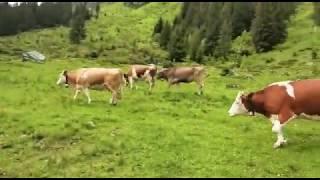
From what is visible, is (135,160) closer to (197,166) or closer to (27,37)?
(197,166)

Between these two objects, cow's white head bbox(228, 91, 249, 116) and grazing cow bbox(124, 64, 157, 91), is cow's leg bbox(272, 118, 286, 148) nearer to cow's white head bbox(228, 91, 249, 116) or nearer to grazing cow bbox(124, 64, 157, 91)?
cow's white head bbox(228, 91, 249, 116)

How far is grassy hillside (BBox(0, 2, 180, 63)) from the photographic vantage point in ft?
329

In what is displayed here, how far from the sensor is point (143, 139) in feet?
67.7

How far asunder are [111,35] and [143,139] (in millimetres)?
118569

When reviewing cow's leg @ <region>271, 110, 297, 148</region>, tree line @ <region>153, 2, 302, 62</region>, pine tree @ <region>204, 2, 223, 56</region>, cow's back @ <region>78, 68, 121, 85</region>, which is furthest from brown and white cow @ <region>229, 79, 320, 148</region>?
pine tree @ <region>204, 2, 223, 56</region>

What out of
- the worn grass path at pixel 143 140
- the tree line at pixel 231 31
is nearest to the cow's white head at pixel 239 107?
the worn grass path at pixel 143 140

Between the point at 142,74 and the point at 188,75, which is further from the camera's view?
the point at 142,74

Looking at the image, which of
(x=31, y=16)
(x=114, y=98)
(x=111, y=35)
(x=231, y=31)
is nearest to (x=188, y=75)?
(x=114, y=98)

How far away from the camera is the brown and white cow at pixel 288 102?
1900 centimetres

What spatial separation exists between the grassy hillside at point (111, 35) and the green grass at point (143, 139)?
53.1 m

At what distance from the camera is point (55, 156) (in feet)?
61.4

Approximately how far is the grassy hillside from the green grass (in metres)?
53.1

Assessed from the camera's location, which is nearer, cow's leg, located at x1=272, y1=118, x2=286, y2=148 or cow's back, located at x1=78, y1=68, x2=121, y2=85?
cow's leg, located at x1=272, y1=118, x2=286, y2=148

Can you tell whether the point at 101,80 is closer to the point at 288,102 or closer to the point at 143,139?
the point at 143,139
